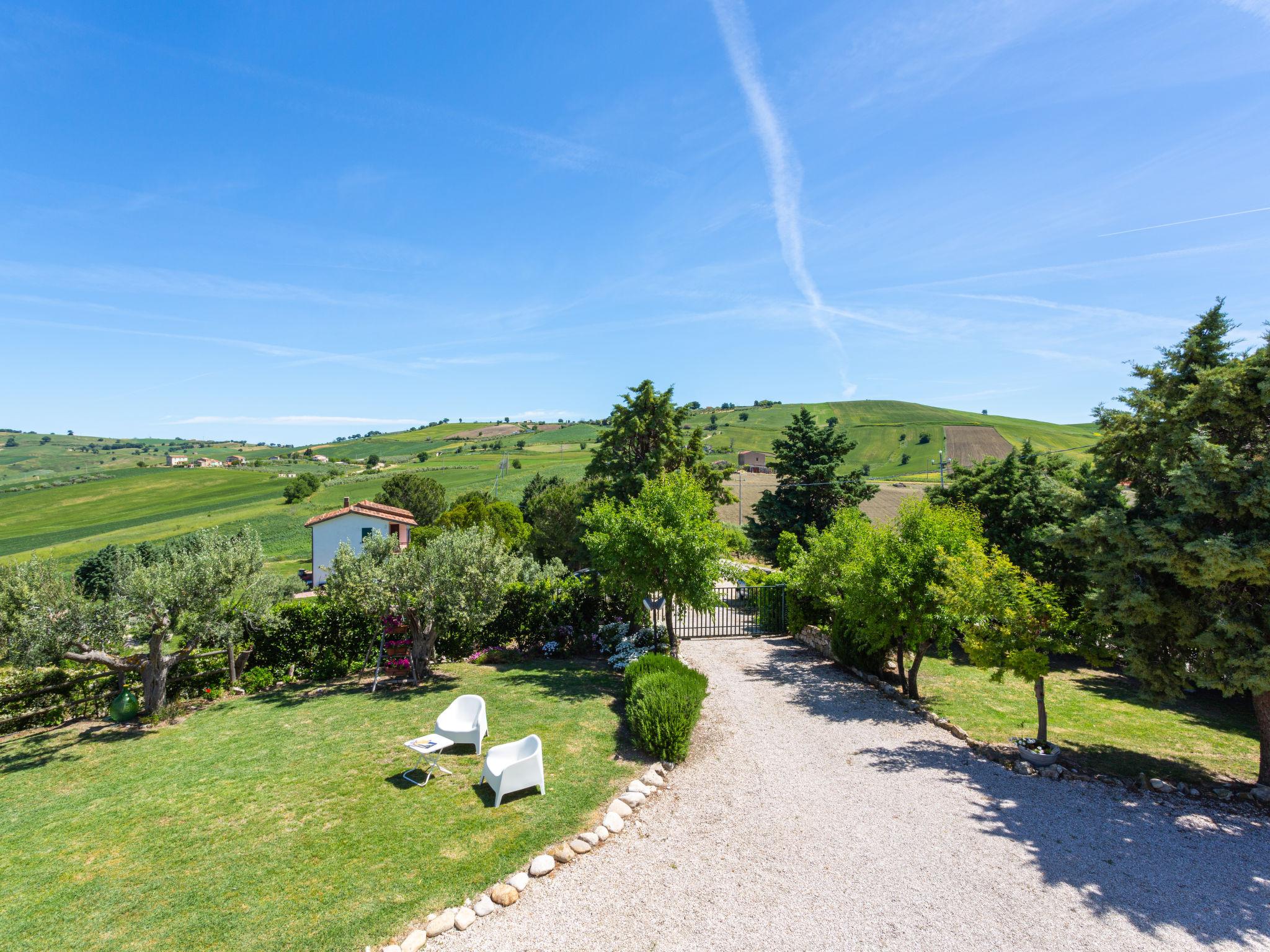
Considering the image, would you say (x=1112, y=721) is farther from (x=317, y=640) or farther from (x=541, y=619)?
(x=317, y=640)

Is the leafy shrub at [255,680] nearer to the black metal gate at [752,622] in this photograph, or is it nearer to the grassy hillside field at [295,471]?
the black metal gate at [752,622]

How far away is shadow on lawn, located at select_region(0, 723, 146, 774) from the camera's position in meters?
11.3

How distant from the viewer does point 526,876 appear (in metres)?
7.26

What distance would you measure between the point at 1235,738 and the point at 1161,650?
5361mm

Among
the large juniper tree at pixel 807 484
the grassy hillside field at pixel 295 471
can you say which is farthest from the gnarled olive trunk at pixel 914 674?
the grassy hillside field at pixel 295 471

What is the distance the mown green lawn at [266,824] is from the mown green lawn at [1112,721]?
9477 millimetres

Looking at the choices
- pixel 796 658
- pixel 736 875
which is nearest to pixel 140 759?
pixel 736 875

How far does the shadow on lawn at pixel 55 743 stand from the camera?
11.3m

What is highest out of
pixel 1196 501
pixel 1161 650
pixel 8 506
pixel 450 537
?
pixel 1196 501

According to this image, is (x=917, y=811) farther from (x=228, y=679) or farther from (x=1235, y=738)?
(x=228, y=679)

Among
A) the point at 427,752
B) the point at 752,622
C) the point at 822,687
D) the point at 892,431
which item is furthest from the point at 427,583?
the point at 892,431

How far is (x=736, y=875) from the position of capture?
292 inches

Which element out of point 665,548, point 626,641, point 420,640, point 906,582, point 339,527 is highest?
point 665,548

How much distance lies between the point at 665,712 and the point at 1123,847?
7283 mm
